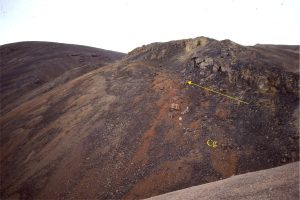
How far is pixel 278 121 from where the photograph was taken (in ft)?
37.1

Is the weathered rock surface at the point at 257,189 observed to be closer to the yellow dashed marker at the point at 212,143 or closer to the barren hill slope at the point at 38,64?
the yellow dashed marker at the point at 212,143

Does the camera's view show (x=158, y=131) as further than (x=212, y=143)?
Yes

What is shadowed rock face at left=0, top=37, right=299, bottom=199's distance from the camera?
395 inches

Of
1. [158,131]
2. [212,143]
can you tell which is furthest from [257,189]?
[158,131]

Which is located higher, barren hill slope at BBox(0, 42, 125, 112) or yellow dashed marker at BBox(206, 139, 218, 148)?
barren hill slope at BBox(0, 42, 125, 112)

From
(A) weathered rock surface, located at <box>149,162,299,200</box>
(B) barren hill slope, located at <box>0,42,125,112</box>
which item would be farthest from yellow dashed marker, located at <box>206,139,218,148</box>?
(B) barren hill slope, located at <box>0,42,125,112</box>

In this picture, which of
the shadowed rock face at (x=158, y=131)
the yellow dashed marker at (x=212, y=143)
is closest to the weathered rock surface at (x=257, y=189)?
the shadowed rock face at (x=158, y=131)

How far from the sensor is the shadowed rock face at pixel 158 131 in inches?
395

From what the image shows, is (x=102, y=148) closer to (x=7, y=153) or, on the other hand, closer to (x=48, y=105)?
(x=7, y=153)

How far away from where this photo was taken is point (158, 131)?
11648mm

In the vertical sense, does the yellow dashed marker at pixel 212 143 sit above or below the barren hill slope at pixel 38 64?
below

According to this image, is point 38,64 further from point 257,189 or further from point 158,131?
point 257,189

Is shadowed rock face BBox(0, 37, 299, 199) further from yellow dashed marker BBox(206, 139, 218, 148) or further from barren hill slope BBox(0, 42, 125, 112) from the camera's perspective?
barren hill slope BBox(0, 42, 125, 112)

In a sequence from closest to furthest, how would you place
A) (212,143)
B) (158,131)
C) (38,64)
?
(212,143) → (158,131) → (38,64)
